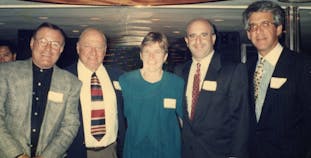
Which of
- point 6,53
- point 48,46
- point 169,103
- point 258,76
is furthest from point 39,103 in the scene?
point 6,53

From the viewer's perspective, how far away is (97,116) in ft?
8.23

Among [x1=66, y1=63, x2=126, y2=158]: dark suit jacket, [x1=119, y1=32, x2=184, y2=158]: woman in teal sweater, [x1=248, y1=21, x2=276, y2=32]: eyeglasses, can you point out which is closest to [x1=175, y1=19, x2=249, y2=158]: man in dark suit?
[x1=119, y1=32, x2=184, y2=158]: woman in teal sweater

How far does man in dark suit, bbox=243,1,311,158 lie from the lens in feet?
7.20

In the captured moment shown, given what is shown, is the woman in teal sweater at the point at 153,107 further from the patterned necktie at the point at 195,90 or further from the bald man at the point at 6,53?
the bald man at the point at 6,53

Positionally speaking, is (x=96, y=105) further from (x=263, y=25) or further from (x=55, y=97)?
(x=263, y=25)

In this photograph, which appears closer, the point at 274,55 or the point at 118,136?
the point at 274,55

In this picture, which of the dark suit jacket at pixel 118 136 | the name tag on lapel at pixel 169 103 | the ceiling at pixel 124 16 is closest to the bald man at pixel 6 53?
the ceiling at pixel 124 16

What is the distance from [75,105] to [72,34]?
6.15m

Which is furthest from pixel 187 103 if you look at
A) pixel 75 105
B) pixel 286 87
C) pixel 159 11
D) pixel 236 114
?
pixel 159 11

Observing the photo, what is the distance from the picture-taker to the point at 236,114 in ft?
7.33

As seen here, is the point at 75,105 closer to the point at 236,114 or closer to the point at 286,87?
the point at 236,114

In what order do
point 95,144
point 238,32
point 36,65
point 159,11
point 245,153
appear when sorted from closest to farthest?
point 245,153
point 36,65
point 95,144
point 159,11
point 238,32

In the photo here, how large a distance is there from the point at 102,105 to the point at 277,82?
1420mm

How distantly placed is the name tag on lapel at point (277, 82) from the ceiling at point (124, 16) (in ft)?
7.62
